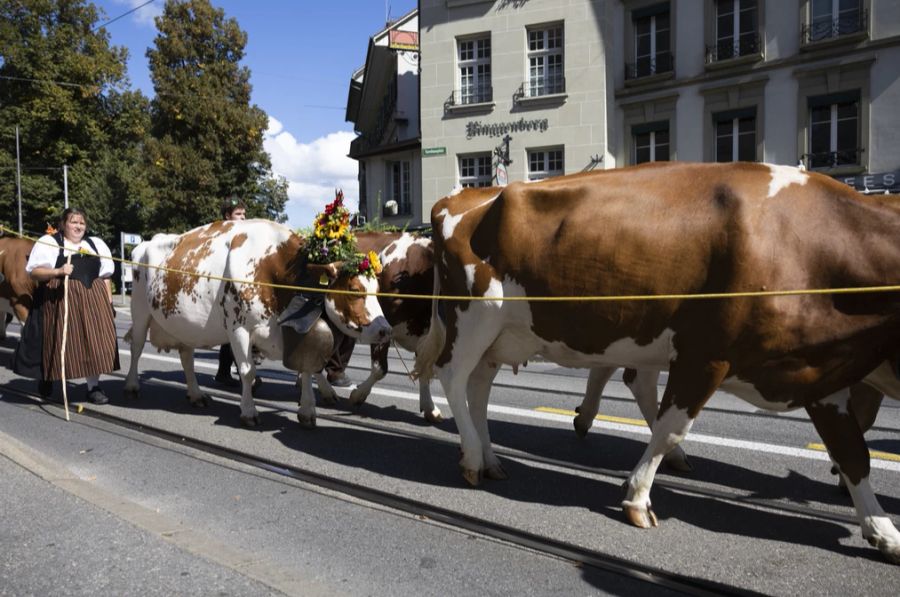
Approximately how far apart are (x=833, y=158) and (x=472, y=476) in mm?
16447

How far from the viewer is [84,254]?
7449mm

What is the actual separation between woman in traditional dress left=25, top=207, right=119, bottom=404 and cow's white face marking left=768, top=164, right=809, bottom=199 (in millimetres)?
6327

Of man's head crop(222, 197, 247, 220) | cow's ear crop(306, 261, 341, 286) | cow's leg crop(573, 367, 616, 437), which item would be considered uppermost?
man's head crop(222, 197, 247, 220)

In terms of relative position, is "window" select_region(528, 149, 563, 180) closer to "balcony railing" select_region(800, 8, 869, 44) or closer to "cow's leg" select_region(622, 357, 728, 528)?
"balcony railing" select_region(800, 8, 869, 44)

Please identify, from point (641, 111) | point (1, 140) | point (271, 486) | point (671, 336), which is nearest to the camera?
point (671, 336)

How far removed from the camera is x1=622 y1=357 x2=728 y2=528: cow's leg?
4023 mm

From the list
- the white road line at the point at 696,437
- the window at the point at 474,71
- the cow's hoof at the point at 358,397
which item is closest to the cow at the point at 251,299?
the cow's hoof at the point at 358,397

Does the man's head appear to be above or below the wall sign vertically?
below

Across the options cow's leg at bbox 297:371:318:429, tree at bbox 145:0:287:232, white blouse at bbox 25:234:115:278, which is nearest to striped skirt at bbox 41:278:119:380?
white blouse at bbox 25:234:115:278

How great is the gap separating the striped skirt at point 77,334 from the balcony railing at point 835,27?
1732 cm

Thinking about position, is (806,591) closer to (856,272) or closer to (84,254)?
(856,272)

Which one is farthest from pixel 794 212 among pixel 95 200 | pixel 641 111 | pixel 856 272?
pixel 95 200

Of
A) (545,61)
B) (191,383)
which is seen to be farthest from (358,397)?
(545,61)

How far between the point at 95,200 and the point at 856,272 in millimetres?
38712
